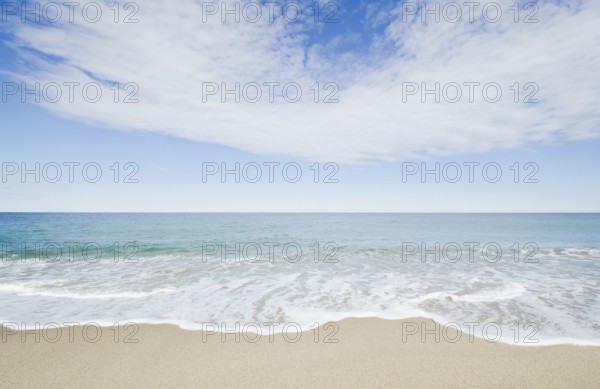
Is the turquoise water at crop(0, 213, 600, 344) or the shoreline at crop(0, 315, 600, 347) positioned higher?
the shoreline at crop(0, 315, 600, 347)

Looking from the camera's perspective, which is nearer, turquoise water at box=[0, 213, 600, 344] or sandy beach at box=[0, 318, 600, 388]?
sandy beach at box=[0, 318, 600, 388]

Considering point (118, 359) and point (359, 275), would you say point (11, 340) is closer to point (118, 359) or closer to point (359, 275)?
point (118, 359)

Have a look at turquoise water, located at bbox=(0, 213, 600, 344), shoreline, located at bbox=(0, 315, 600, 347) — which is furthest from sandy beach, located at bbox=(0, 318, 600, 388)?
turquoise water, located at bbox=(0, 213, 600, 344)

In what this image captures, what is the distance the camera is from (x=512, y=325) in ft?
17.8

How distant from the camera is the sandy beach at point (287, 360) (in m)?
3.70

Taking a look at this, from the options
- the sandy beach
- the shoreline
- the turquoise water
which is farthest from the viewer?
Result: the turquoise water

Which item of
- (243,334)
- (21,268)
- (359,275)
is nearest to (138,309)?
(243,334)

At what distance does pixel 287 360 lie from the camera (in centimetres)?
420

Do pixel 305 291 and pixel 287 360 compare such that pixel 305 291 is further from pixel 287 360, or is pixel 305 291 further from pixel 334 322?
pixel 287 360

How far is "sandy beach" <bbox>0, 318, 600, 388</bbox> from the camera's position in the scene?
370 centimetres

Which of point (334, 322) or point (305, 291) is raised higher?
point (334, 322)

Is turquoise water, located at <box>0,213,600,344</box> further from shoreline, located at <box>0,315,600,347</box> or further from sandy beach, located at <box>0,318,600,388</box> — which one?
sandy beach, located at <box>0,318,600,388</box>

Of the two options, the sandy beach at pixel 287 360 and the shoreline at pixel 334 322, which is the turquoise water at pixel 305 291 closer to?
the shoreline at pixel 334 322

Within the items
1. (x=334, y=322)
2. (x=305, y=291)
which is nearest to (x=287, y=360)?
(x=334, y=322)
